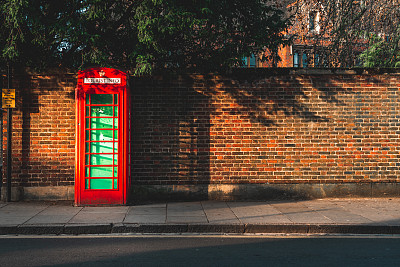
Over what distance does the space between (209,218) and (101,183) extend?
2745 mm

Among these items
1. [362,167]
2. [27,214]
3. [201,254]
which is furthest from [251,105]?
[27,214]

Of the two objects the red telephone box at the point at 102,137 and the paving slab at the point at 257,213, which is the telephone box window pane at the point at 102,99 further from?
the paving slab at the point at 257,213

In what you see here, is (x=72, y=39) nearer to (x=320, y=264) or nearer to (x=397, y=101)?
(x=320, y=264)

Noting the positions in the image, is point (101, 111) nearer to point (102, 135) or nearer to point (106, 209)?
point (102, 135)

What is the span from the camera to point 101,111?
844 cm

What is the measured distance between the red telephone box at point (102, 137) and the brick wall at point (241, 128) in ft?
2.73

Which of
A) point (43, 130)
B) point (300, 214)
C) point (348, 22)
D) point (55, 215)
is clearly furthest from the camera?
point (348, 22)

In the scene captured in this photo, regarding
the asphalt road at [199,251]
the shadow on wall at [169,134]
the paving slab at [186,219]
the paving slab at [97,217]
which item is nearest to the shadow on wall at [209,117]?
the shadow on wall at [169,134]

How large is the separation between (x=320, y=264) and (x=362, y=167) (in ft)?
17.8

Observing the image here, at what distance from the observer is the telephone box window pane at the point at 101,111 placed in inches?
332

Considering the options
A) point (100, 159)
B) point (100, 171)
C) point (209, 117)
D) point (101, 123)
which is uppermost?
point (209, 117)

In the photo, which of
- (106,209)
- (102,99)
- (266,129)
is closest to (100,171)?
(106,209)

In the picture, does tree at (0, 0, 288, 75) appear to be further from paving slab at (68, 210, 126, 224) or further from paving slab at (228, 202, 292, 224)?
paving slab at (228, 202, 292, 224)

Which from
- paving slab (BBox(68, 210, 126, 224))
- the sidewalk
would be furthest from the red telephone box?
paving slab (BBox(68, 210, 126, 224))
